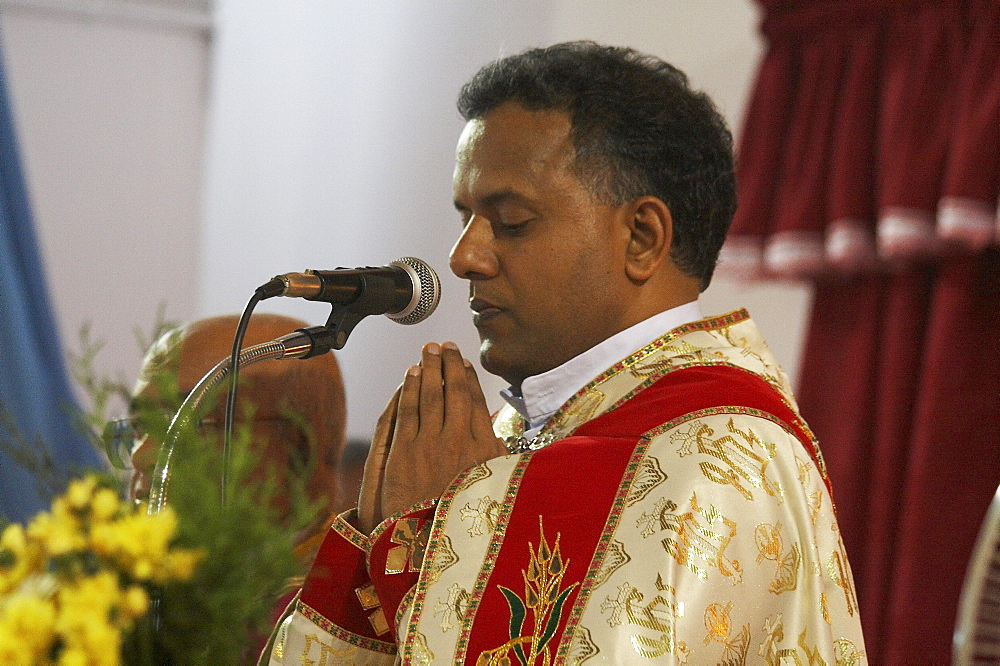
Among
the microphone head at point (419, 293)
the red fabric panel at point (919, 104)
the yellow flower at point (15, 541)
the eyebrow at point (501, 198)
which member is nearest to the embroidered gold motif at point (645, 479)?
the microphone head at point (419, 293)

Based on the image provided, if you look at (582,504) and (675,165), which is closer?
(582,504)

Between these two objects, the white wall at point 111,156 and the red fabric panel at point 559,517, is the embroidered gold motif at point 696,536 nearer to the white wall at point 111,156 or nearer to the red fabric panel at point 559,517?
the red fabric panel at point 559,517

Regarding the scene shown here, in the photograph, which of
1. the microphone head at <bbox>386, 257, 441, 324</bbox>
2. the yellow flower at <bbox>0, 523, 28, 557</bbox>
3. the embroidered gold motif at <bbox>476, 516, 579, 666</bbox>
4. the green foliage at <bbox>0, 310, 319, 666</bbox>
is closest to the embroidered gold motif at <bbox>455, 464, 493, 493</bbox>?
the embroidered gold motif at <bbox>476, 516, 579, 666</bbox>

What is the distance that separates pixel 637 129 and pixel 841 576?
0.69 meters

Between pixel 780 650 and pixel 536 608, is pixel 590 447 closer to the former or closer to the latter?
pixel 536 608

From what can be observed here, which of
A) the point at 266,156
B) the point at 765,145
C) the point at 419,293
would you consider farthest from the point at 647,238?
the point at 266,156

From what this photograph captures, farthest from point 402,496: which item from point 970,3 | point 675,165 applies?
point 970,3

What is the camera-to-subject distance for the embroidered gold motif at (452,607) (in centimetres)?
132

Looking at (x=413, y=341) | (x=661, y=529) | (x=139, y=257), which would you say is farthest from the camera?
(x=139, y=257)

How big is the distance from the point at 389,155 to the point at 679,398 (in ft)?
9.59

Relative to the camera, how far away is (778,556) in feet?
4.38

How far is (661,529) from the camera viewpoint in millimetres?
1306

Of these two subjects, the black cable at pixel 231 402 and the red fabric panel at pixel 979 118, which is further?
the red fabric panel at pixel 979 118

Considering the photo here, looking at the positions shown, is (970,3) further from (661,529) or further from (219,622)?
(219,622)
